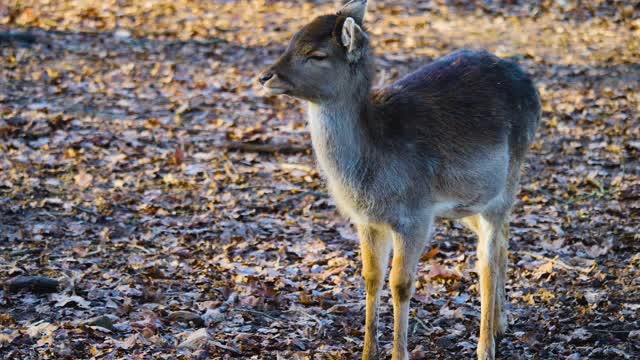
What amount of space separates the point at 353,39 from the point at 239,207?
377 centimetres

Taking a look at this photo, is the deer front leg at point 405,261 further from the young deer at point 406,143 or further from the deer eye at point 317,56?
the deer eye at point 317,56

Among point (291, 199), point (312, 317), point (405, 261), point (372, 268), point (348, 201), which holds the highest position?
point (348, 201)

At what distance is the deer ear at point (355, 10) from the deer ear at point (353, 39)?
23 centimetres

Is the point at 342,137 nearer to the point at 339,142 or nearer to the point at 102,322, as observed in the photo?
the point at 339,142

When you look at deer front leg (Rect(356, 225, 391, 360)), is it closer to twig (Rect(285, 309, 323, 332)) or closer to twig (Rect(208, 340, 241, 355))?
twig (Rect(285, 309, 323, 332))

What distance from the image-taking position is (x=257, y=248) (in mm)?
7980

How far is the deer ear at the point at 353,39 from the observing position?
5.30m

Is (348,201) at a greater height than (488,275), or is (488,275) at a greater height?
(348,201)

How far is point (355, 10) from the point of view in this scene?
5691 mm

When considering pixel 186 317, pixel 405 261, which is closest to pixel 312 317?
pixel 186 317

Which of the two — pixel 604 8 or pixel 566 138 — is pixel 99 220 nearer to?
pixel 566 138

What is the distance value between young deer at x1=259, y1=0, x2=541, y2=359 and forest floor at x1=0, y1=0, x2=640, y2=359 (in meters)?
0.80

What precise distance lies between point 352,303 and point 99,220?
284 cm

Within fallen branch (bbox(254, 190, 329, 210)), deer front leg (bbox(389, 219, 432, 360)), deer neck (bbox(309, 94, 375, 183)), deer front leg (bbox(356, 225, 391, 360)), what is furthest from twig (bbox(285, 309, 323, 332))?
fallen branch (bbox(254, 190, 329, 210))
